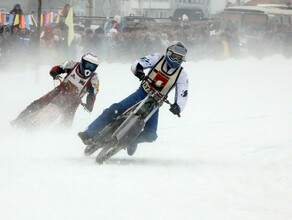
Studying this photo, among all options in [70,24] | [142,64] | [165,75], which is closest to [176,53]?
[165,75]

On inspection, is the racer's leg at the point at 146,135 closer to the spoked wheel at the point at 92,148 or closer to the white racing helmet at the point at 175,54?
the spoked wheel at the point at 92,148

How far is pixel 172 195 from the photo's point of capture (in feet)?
28.8

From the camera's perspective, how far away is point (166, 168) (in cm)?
1095

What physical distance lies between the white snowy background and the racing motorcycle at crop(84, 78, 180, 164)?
0.20m

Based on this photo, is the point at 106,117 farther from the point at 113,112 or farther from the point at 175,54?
the point at 175,54

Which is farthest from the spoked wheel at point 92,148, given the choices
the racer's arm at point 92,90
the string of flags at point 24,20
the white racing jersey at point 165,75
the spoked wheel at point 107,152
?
the string of flags at point 24,20

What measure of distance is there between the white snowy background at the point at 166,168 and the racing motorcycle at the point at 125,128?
0.67 ft

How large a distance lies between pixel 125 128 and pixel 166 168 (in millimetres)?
764

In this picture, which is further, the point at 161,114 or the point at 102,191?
the point at 161,114

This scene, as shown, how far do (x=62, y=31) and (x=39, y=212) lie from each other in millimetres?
18942

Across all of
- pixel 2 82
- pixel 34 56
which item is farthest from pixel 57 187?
pixel 34 56

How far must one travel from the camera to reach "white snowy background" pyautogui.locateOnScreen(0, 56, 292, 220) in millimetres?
7926

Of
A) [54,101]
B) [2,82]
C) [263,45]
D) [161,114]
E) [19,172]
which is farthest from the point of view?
[263,45]

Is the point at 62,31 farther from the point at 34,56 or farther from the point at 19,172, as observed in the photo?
the point at 19,172
